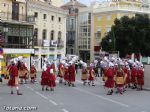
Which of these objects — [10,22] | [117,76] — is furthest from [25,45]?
[117,76]

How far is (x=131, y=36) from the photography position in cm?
6775

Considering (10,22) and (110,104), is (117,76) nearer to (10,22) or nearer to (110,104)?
(110,104)

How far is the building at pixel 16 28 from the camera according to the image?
57.9 meters

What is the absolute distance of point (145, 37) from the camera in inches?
2672

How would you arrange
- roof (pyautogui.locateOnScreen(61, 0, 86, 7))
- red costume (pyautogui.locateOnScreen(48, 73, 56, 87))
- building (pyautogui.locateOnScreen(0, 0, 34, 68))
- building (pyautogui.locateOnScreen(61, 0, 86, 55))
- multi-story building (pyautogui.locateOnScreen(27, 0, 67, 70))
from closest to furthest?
red costume (pyautogui.locateOnScreen(48, 73, 56, 87))
building (pyautogui.locateOnScreen(0, 0, 34, 68))
multi-story building (pyautogui.locateOnScreen(27, 0, 67, 70))
building (pyautogui.locateOnScreen(61, 0, 86, 55))
roof (pyautogui.locateOnScreen(61, 0, 86, 7))

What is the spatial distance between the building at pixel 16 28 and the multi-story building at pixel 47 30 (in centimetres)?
423

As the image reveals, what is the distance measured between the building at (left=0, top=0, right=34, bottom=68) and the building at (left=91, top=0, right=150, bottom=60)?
23.3 meters

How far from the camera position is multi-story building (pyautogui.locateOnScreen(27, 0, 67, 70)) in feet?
227

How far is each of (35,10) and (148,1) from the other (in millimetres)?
31929

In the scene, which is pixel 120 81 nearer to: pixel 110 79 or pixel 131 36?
pixel 110 79

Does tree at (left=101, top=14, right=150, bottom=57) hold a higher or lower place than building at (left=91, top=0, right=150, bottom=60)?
lower

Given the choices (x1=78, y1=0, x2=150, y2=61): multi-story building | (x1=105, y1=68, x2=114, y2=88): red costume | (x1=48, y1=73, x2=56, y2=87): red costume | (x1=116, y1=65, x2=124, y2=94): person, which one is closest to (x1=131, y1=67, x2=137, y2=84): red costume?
(x1=116, y1=65, x2=124, y2=94): person

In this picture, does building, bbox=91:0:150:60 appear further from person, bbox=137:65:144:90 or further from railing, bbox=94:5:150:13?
person, bbox=137:65:144:90

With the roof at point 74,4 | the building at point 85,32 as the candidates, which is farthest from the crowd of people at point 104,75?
the roof at point 74,4
